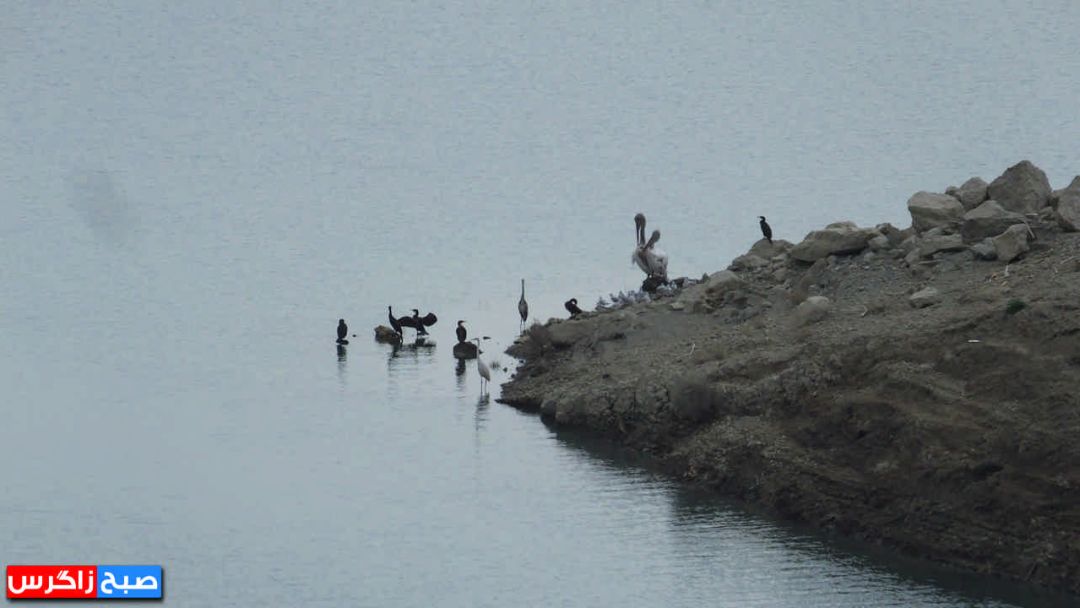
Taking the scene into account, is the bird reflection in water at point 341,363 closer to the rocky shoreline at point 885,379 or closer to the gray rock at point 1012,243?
the rocky shoreline at point 885,379

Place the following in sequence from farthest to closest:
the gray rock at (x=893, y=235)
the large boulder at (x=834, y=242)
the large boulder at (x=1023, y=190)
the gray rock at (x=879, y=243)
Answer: the large boulder at (x=834, y=242) → the gray rock at (x=893, y=235) → the gray rock at (x=879, y=243) → the large boulder at (x=1023, y=190)

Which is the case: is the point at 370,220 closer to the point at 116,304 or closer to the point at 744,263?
the point at 116,304

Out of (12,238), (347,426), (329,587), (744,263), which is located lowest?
(329,587)

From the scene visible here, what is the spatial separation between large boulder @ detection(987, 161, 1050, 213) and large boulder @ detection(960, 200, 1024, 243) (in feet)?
2.08

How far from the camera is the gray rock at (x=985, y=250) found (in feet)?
133

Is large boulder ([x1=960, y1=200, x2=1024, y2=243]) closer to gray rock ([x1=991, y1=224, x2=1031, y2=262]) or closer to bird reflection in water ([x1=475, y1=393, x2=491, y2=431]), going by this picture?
gray rock ([x1=991, y1=224, x2=1031, y2=262])

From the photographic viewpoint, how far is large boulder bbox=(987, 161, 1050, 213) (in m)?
42.8

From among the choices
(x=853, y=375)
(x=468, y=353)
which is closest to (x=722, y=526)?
(x=853, y=375)

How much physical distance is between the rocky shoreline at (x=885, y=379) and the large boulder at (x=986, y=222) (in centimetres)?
5

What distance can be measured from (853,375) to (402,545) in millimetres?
8863

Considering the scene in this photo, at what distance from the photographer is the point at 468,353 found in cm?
5284

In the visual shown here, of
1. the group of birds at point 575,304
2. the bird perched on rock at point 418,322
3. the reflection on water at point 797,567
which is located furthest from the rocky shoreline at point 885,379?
the bird perched on rock at point 418,322

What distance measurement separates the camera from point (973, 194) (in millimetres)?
44781

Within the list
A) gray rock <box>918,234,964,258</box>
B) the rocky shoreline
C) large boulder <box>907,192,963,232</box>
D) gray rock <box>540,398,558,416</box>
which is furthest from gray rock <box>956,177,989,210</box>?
gray rock <box>540,398,558,416</box>
